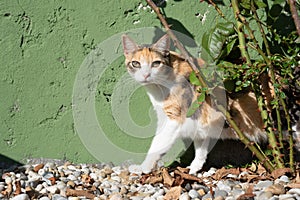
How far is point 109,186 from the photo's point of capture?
3045mm

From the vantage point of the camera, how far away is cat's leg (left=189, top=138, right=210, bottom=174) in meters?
3.34

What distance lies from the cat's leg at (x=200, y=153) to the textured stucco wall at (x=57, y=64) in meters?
0.39

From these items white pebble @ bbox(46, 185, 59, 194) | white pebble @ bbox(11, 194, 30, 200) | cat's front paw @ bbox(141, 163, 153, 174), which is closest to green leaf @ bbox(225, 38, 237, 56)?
cat's front paw @ bbox(141, 163, 153, 174)

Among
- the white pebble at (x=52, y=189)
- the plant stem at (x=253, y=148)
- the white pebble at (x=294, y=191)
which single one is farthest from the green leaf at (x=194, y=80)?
the white pebble at (x=52, y=189)

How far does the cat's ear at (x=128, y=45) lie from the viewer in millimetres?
3141

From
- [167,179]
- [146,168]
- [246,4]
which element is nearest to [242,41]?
[246,4]

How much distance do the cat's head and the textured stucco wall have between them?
1.12 ft

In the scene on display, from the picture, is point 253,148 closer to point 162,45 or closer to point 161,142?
point 161,142

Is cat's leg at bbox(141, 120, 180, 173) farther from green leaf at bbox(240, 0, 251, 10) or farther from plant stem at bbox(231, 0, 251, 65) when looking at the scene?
green leaf at bbox(240, 0, 251, 10)

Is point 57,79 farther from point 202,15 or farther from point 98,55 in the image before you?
point 202,15

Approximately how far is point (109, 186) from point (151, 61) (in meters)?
0.84

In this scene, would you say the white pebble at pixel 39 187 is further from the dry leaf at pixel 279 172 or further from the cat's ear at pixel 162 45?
the dry leaf at pixel 279 172

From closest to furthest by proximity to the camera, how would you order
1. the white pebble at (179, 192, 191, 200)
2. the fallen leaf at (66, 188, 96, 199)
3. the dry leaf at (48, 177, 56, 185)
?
the white pebble at (179, 192, 191, 200), the fallen leaf at (66, 188, 96, 199), the dry leaf at (48, 177, 56, 185)

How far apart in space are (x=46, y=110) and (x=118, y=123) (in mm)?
540
